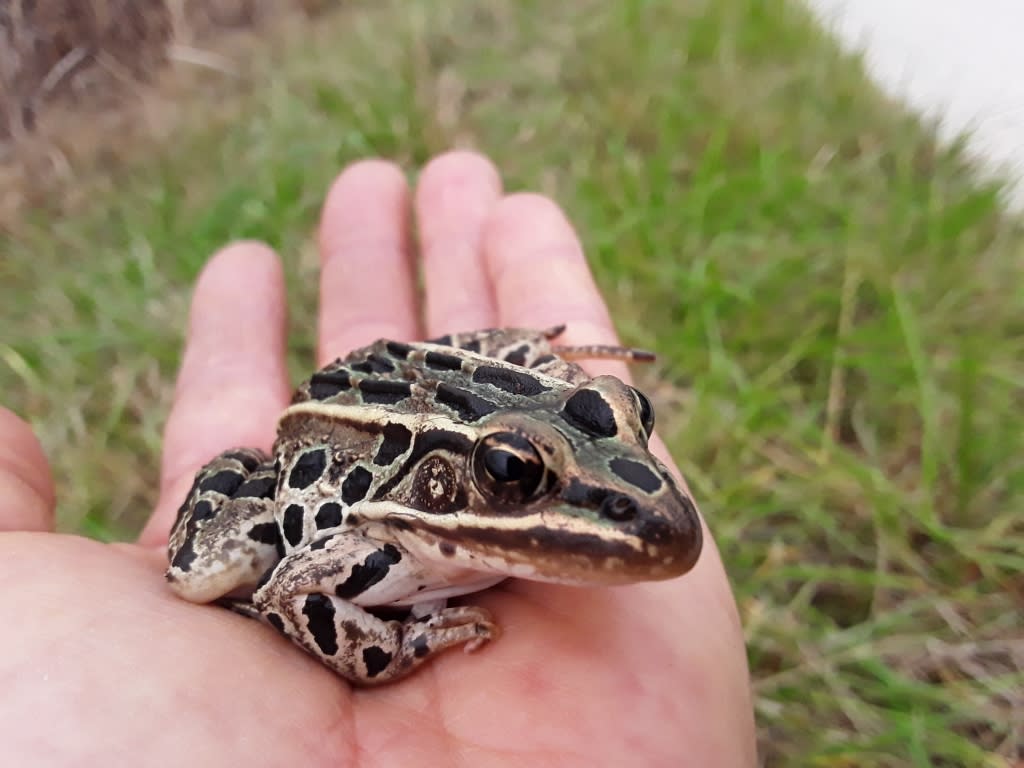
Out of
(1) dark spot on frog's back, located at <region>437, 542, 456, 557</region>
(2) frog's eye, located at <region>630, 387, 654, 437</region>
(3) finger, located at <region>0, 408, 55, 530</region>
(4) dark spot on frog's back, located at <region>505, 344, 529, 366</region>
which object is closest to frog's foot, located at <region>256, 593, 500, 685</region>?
(1) dark spot on frog's back, located at <region>437, 542, 456, 557</region>

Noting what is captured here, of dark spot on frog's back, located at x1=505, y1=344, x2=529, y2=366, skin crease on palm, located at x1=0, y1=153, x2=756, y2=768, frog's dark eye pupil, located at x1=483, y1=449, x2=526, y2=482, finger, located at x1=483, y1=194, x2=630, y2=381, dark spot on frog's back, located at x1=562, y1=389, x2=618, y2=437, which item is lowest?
skin crease on palm, located at x1=0, y1=153, x2=756, y2=768

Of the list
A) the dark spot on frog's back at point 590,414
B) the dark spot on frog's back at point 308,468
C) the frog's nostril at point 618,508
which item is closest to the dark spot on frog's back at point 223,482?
the dark spot on frog's back at point 308,468

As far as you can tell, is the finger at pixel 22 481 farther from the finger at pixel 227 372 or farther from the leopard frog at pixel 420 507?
the finger at pixel 227 372

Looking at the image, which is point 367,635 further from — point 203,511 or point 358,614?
point 203,511

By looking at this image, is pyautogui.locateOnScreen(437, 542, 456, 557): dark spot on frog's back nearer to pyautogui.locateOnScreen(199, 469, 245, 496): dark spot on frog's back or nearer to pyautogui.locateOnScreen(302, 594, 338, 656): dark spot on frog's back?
pyautogui.locateOnScreen(302, 594, 338, 656): dark spot on frog's back

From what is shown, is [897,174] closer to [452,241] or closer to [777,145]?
[777,145]

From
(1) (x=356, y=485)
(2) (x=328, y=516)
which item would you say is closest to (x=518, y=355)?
(1) (x=356, y=485)
